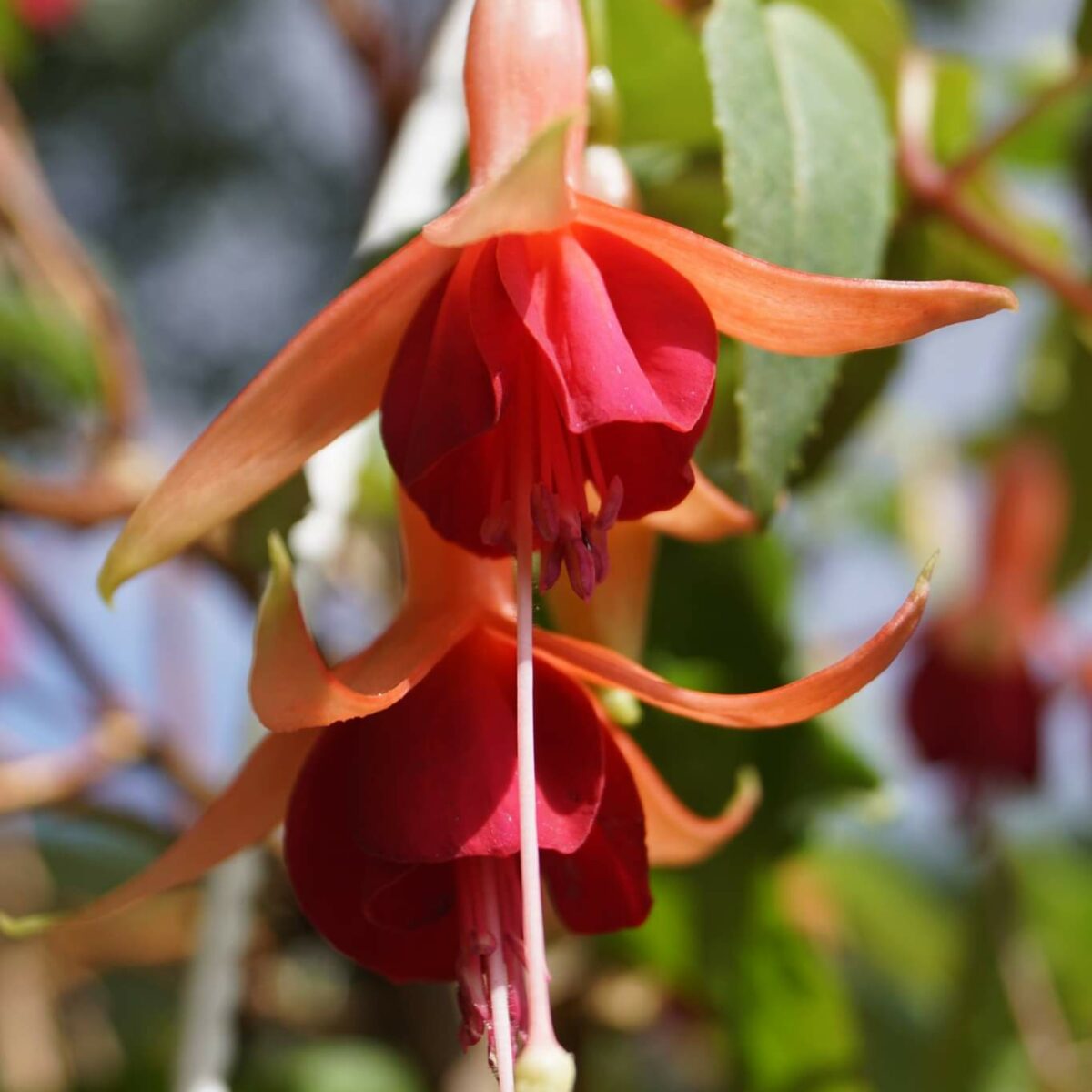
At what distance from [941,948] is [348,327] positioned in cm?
122

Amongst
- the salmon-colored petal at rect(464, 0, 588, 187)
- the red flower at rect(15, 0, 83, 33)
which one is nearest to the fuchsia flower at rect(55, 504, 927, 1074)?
the salmon-colored petal at rect(464, 0, 588, 187)

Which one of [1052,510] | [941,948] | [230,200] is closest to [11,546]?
[1052,510]

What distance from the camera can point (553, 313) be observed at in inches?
14.2

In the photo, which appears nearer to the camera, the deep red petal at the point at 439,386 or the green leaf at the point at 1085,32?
the deep red petal at the point at 439,386

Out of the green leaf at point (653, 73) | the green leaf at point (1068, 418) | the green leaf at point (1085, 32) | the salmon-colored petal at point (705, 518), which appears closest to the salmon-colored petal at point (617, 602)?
the salmon-colored petal at point (705, 518)

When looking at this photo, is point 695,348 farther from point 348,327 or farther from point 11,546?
point 11,546

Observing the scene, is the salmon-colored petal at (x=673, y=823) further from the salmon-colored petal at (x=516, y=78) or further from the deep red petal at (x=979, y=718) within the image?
the deep red petal at (x=979, y=718)

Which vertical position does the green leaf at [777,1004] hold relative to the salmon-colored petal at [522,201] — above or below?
below

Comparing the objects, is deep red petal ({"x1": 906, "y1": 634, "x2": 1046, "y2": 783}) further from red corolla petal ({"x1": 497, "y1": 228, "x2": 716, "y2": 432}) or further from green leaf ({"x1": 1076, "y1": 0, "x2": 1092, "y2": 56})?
red corolla petal ({"x1": 497, "y1": 228, "x2": 716, "y2": 432})

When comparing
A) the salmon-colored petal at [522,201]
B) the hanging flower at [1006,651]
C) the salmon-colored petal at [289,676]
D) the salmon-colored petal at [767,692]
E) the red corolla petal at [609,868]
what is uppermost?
the salmon-colored petal at [522,201]

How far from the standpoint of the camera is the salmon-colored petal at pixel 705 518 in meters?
0.44

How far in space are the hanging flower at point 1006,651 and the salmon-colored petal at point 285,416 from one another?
0.62m

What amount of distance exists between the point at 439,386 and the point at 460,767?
0.10 metres

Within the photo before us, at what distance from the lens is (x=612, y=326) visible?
1.18ft
